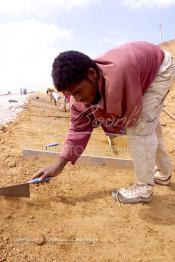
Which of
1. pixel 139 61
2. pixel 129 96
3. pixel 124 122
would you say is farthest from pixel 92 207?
pixel 139 61

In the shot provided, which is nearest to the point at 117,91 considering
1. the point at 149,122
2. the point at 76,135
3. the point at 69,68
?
the point at 69,68

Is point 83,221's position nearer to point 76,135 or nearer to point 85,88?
point 76,135

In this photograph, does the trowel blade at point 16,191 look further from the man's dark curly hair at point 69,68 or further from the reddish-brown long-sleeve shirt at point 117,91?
the man's dark curly hair at point 69,68

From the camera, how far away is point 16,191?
3176mm

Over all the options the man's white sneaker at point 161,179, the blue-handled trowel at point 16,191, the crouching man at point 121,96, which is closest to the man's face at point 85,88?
the crouching man at point 121,96

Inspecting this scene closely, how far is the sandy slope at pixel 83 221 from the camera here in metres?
2.54

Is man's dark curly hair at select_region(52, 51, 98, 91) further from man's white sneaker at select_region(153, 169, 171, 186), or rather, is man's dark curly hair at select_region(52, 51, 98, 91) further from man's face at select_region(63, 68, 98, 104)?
man's white sneaker at select_region(153, 169, 171, 186)

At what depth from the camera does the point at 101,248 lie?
2.61m

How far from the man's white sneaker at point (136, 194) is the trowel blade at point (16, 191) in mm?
870

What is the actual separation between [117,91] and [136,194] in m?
1.09

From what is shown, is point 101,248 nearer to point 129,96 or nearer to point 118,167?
point 129,96

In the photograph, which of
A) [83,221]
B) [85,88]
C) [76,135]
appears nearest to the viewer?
[85,88]

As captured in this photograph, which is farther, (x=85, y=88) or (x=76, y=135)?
(x=76, y=135)

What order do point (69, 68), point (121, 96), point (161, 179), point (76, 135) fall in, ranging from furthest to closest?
point (161, 179) → point (76, 135) → point (121, 96) → point (69, 68)
